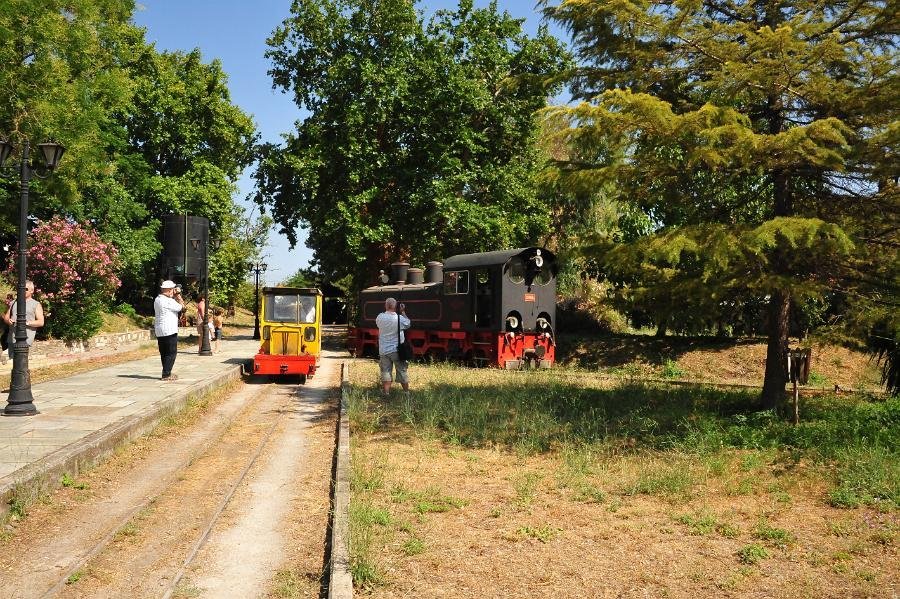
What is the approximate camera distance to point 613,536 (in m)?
5.79

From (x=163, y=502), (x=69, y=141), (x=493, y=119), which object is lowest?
(x=163, y=502)

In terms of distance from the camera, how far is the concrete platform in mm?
7055

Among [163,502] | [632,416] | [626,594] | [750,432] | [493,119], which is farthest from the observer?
[493,119]

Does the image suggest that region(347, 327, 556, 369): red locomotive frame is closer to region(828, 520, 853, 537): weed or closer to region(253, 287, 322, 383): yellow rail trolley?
region(253, 287, 322, 383): yellow rail trolley

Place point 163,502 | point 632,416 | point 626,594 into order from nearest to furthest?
point 626,594
point 163,502
point 632,416

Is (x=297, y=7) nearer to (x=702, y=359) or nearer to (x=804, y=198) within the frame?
(x=702, y=359)

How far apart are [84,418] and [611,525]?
23.9 ft

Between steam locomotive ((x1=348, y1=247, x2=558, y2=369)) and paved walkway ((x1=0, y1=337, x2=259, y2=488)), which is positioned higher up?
steam locomotive ((x1=348, y1=247, x2=558, y2=369))

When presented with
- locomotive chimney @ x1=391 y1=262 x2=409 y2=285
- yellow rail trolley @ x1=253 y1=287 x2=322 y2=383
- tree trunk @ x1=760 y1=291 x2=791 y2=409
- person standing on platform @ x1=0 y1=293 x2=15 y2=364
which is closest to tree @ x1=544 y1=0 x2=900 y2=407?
tree trunk @ x1=760 y1=291 x2=791 y2=409

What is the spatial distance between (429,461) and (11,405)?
5.85 metres

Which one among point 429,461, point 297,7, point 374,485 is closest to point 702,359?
point 429,461

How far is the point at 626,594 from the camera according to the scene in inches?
184

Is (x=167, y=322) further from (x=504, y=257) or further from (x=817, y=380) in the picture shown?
(x=817, y=380)

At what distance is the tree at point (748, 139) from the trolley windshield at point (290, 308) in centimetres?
938
